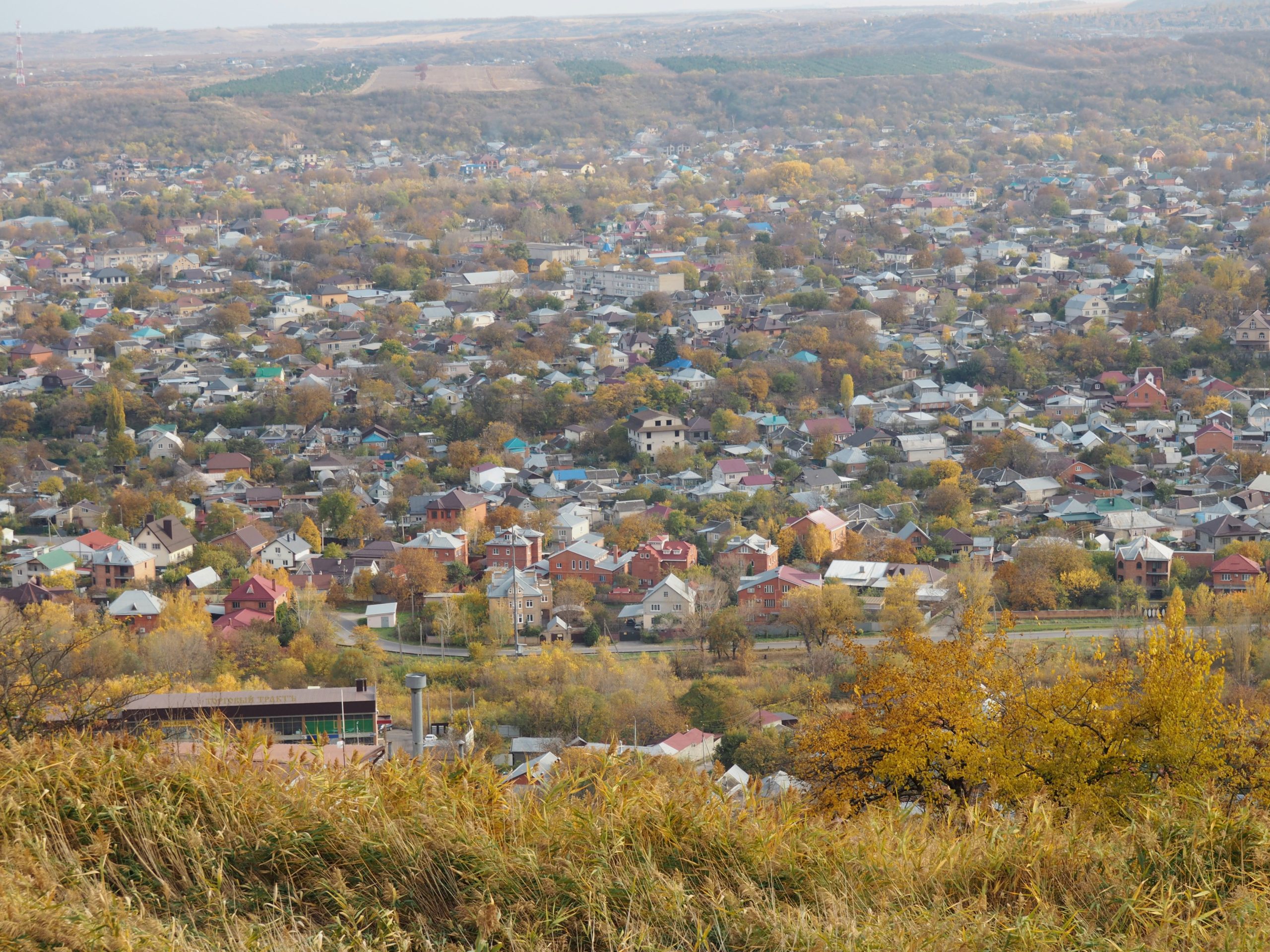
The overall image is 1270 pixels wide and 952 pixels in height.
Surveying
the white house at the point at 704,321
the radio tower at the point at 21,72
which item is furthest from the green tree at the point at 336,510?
the radio tower at the point at 21,72

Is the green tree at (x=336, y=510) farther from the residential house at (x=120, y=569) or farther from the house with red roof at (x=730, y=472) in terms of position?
the house with red roof at (x=730, y=472)

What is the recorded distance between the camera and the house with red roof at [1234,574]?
246 inches

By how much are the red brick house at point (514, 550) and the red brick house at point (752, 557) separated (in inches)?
32.8

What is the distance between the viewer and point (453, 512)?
746 centimetres

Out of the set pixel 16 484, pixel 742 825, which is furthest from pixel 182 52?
pixel 742 825

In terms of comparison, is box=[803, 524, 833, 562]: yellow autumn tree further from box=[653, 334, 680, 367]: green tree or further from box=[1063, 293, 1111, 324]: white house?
box=[1063, 293, 1111, 324]: white house

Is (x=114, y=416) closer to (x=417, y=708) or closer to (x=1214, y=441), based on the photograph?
(x=1214, y=441)

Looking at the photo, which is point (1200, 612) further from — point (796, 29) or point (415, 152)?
point (796, 29)

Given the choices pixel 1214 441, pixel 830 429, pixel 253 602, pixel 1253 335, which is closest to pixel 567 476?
pixel 830 429

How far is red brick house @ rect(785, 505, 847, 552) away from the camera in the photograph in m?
6.98

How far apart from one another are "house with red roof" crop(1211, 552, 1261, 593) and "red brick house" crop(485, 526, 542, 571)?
9.59ft

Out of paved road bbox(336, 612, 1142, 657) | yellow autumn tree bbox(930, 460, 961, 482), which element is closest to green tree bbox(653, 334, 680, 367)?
yellow autumn tree bbox(930, 460, 961, 482)

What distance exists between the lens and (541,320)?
12.3 metres

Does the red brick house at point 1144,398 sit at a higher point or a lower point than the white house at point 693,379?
lower
